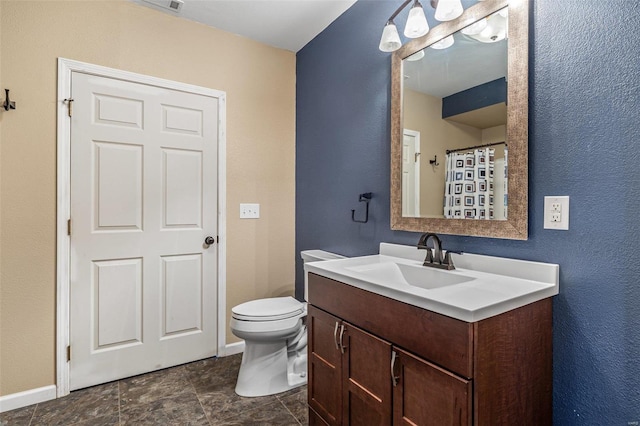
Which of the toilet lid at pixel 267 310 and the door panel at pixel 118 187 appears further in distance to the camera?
the door panel at pixel 118 187

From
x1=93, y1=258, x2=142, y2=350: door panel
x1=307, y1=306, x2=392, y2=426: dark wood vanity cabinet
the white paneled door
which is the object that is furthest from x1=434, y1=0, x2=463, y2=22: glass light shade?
x1=93, y1=258, x2=142, y2=350: door panel

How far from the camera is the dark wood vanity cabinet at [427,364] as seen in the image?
0.95 meters

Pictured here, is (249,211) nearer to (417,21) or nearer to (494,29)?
(417,21)

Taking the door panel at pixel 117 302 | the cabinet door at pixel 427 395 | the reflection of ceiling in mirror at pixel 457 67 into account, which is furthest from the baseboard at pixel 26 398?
the reflection of ceiling in mirror at pixel 457 67

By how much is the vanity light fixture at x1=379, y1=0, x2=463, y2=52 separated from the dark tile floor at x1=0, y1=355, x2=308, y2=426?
2.01 metres

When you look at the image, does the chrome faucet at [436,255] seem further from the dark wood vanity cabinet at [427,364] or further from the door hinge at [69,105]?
the door hinge at [69,105]

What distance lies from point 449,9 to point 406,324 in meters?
1.32

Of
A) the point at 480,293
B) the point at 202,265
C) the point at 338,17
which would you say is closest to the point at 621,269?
the point at 480,293

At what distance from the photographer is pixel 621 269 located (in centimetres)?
108

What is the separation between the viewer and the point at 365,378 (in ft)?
4.20

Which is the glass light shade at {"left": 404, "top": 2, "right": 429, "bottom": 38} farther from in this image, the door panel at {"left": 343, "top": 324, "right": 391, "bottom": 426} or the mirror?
the door panel at {"left": 343, "top": 324, "right": 391, "bottom": 426}

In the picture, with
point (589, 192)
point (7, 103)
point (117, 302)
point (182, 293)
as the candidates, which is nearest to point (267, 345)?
point (182, 293)

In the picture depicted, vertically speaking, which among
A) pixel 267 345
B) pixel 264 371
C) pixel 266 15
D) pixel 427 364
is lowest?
pixel 264 371

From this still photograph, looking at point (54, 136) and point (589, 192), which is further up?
point (54, 136)
